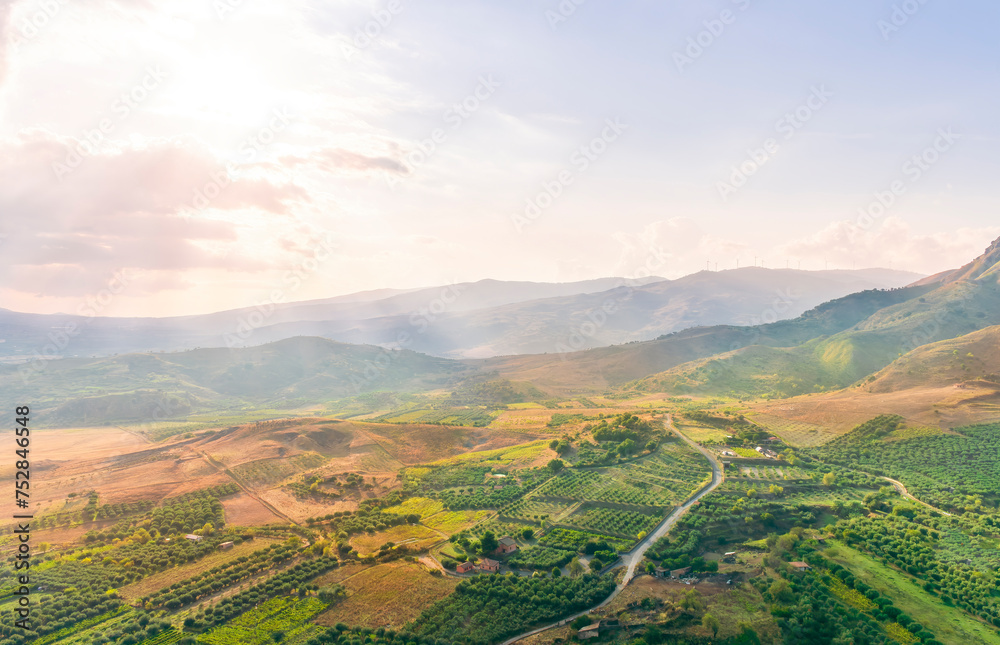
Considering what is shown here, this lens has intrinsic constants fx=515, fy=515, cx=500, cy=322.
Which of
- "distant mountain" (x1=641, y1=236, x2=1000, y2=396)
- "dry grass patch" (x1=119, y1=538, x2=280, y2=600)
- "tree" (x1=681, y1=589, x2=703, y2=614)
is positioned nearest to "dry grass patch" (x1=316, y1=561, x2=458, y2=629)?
"dry grass patch" (x1=119, y1=538, x2=280, y2=600)

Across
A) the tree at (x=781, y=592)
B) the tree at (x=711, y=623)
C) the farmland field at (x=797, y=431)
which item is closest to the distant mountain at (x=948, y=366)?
the farmland field at (x=797, y=431)

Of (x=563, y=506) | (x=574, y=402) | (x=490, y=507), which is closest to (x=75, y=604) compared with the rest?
(x=490, y=507)

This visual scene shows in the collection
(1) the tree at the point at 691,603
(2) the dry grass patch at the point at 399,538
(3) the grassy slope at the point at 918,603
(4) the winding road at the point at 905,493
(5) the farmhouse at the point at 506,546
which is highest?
Result: (4) the winding road at the point at 905,493

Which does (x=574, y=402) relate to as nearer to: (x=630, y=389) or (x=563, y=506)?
(x=630, y=389)

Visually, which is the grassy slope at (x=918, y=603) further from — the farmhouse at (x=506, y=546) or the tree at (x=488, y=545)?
the tree at (x=488, y=545)

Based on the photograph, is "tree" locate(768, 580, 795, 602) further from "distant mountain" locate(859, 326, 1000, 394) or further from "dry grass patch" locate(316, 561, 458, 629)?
"distant mountain" locate(859, 326, 1000, 394)

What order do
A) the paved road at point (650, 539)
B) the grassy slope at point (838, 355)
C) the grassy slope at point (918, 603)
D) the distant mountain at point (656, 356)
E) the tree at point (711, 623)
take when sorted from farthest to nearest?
the distant mountain at point (656, 356)
the grassy slope at point (838, 355)
the paved road at point (650, 539)
the grassy slope at point (918, 603)
the tree at point (711, 623)

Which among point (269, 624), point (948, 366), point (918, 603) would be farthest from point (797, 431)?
point (269, 624)

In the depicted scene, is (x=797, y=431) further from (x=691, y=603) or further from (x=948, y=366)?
(x=691, y=603)
